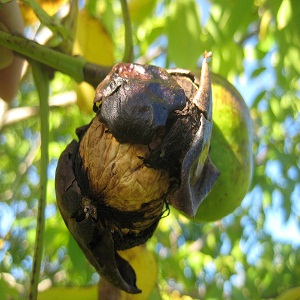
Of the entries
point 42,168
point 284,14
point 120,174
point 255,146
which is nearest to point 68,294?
point 42,168

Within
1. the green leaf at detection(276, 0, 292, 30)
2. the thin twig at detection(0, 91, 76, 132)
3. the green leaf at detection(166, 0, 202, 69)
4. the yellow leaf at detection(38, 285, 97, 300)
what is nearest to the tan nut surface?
the yellow leaf at detection(38, 285, 97, 300)

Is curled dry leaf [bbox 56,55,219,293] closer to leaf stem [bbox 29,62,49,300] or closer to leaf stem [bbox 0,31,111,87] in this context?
leaf stem [bbox 29,62,49,300]

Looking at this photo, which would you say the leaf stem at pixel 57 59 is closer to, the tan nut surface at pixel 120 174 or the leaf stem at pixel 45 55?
the leaf stem at pixel 45 55

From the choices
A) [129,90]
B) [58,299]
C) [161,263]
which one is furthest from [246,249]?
[129,90]

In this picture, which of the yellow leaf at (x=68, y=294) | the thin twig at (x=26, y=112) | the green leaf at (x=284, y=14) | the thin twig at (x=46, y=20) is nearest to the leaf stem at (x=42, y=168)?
the thin twig at (x=46, y=20)

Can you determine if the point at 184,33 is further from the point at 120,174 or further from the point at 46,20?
the point at 120,174
